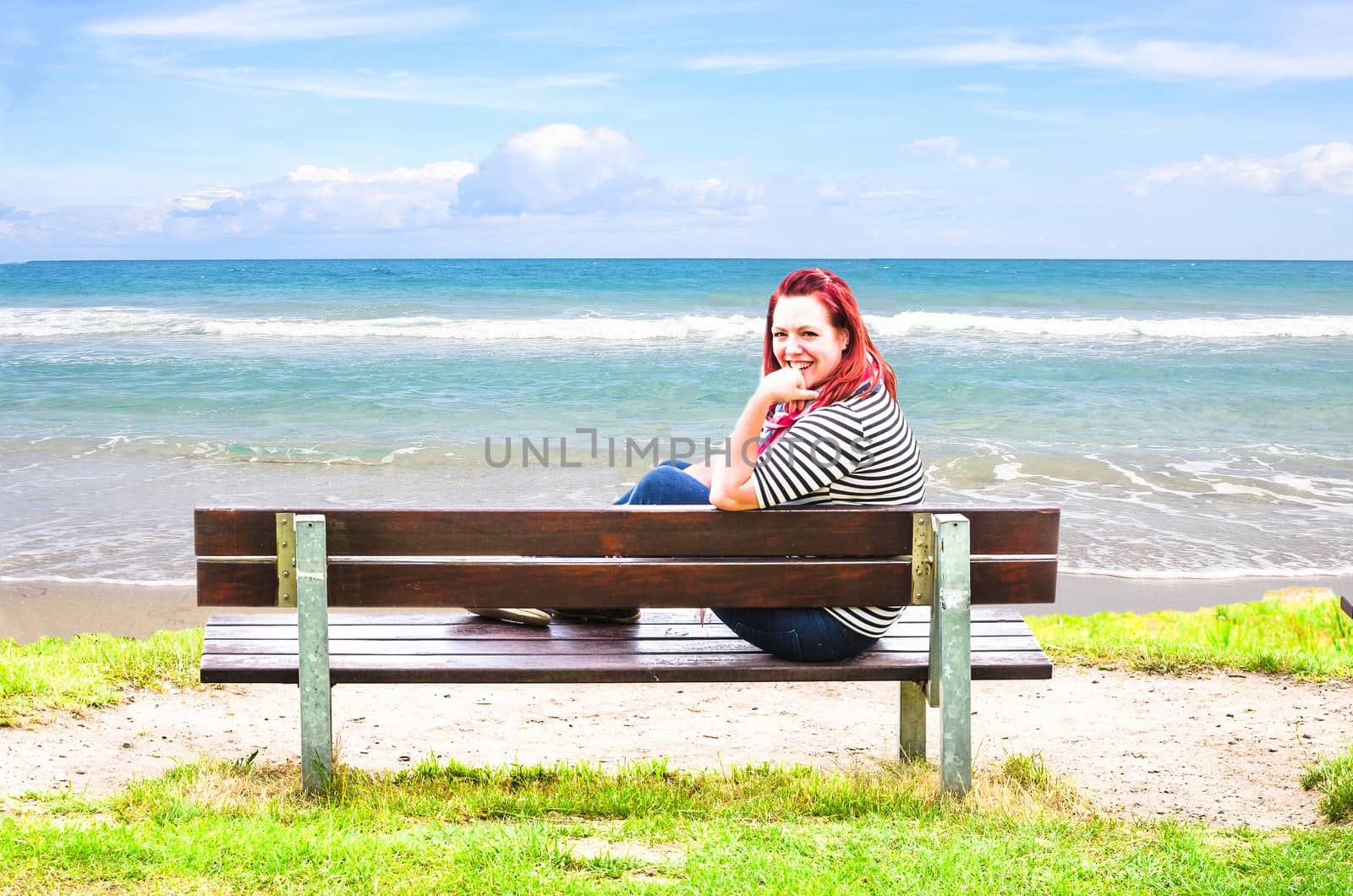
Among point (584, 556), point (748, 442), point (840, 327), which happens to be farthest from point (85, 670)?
point (840, 327)

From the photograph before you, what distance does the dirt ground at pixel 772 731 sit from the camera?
3.92m

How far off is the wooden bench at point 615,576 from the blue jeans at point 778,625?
0.05 metres

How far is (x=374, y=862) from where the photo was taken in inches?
107

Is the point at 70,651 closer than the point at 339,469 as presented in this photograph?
Yes

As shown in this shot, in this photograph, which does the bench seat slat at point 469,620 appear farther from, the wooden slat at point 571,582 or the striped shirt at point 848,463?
the striped shirt at point 848,463

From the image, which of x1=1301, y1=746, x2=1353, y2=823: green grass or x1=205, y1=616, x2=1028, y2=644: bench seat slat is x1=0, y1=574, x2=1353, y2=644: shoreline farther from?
x1=205, y1=616, x2=1028, y2=644: bench seat slat

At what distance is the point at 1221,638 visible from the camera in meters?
6.04

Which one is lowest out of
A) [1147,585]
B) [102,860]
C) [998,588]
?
[1147,585]

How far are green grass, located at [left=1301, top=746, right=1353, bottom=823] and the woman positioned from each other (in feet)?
4.57

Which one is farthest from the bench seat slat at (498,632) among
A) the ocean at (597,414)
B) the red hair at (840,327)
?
the ocean at (597,414)

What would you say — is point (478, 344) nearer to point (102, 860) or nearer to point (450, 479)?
point (450, 479)

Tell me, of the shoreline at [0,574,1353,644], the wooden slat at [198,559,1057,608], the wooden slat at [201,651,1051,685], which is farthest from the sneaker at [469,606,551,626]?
the shoreline at [0,574,1353,644]

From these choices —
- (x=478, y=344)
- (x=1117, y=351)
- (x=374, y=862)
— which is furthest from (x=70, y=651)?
(x=1117, y=351)

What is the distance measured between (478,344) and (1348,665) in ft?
A: 69.6
